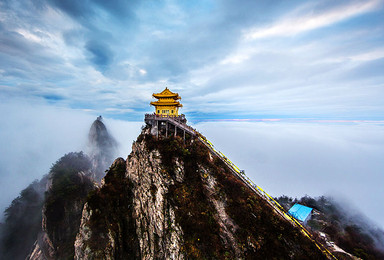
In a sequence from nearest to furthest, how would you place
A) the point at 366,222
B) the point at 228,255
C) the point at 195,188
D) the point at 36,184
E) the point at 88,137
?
the point at 228,255
the point at 195,188
the point at 366,222
the point at 36,184
the point at 88,137

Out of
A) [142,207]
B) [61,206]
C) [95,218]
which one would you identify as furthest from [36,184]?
[142,207]

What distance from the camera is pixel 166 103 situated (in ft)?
99.6

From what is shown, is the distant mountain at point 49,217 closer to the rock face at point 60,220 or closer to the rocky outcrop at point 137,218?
the rock face at point 60,220

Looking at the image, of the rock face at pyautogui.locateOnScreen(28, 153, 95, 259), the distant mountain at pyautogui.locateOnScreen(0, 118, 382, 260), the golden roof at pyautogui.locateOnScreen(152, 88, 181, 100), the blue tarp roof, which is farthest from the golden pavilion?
the rock face at pyautogui.locateOnScreen(28, 153, 95, 259)

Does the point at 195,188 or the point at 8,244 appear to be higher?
the point at 195,188

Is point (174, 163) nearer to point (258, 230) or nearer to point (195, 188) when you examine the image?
point (195, 188)

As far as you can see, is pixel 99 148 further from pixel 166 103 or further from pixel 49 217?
pixel 166 103

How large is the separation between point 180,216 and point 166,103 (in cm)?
2217

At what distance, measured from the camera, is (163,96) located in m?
30.2

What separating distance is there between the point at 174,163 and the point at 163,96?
16039 millimetres

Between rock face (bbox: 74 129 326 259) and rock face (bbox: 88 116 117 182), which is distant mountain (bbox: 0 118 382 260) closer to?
rock face (bbox: 74 129 326 259)

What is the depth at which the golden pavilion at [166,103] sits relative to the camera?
30.2 m

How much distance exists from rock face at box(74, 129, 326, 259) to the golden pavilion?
7792 millimetres

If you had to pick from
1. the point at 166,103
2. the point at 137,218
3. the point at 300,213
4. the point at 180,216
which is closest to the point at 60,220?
the point at 137,218
